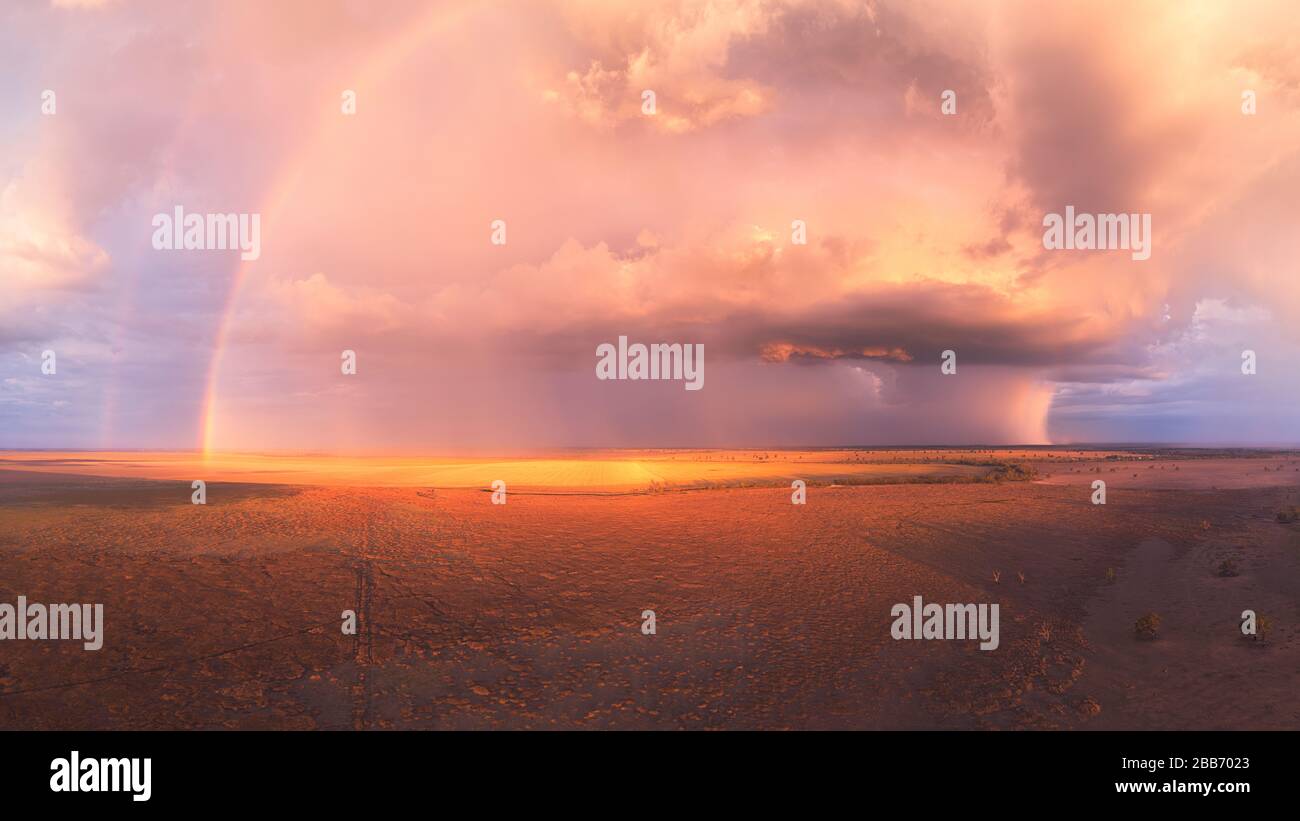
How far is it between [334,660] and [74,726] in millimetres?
3415

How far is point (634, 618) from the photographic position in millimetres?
13445

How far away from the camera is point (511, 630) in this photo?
12.5 meters

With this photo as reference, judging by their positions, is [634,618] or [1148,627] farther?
[634,618]

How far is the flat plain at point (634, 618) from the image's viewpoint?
8.95 meters

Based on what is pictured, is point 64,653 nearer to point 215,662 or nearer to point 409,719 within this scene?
point 215,662

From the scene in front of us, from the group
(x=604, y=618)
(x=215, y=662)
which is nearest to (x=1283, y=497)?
(x=604, y=618)

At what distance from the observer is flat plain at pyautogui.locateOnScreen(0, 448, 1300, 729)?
29.4 feet

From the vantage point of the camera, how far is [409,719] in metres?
8.49

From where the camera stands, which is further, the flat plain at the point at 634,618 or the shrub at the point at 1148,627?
the shrub at the point at 1148,627

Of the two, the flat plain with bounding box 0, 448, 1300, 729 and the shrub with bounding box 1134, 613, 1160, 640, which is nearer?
the flat plain with bounding box 0, 448, 1300, 729
